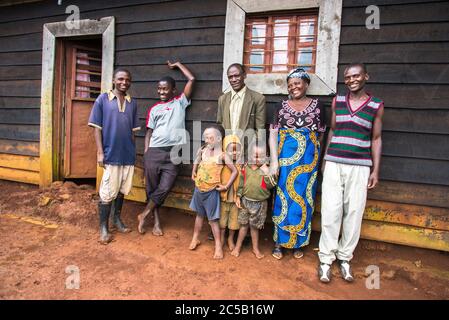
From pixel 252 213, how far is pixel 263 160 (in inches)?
20.9

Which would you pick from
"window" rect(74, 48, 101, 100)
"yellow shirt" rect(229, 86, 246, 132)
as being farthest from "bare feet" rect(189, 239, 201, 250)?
"window" rect(74, 48, 101, 100)

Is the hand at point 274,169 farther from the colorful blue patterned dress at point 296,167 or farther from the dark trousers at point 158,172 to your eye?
the dark trousers at point 158,172

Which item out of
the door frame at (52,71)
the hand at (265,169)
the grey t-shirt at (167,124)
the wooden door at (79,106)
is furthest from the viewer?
the wooden door at (79,106)

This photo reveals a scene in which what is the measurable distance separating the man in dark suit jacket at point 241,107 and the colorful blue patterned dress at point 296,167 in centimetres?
22

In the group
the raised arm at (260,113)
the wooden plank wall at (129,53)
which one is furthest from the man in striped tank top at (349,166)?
the wooden plank wall at (129,53)

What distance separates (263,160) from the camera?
9.98ft

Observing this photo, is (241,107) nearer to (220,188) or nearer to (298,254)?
(220,188)

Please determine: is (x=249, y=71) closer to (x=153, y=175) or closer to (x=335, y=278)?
(x=153, y=175)

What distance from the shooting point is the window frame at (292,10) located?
3156 mm

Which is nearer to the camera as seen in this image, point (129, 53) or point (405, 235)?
point (405, 235)

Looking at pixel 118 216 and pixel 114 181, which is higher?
pixel 114 181

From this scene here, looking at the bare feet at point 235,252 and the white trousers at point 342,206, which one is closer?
the white trousers at point 342,206

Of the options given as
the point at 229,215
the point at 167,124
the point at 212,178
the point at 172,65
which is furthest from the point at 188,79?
the point at 229,215

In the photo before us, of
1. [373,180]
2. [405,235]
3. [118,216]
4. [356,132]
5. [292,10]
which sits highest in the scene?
[292,10]
